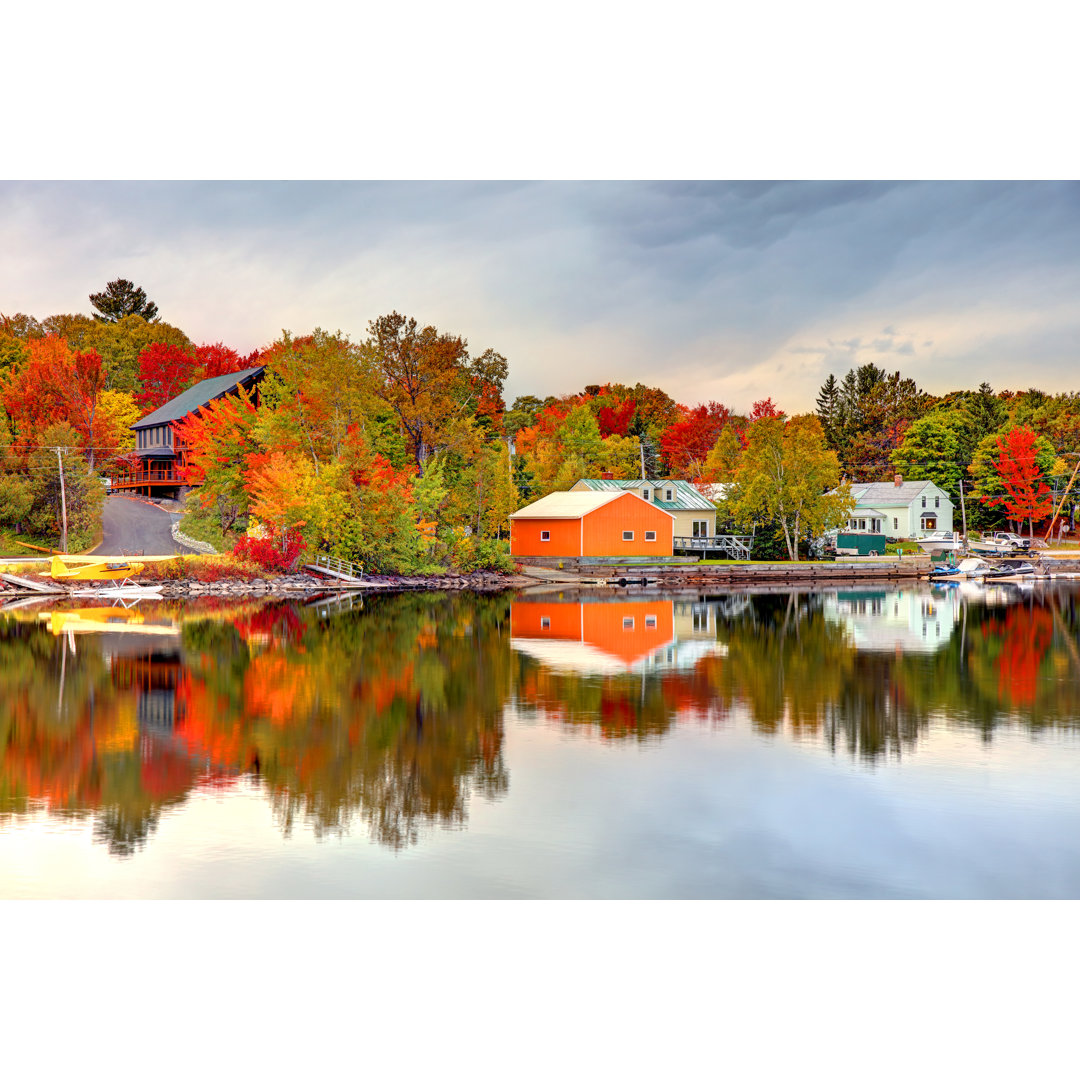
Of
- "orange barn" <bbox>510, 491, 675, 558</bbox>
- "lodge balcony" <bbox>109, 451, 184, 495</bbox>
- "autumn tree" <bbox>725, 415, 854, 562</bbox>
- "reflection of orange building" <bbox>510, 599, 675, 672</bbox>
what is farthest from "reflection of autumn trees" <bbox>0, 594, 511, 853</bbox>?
"lodge balcony" <bbox>109, 451, 184, 495</bbox>

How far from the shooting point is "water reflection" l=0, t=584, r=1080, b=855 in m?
9.18

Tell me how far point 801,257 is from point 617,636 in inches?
818

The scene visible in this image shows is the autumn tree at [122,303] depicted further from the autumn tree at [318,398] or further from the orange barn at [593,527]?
the orange barn at [593,527]

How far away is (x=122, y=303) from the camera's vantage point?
2554 inches

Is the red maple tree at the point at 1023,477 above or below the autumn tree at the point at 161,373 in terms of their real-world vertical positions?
below

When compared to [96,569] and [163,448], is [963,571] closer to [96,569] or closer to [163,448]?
[96,569]

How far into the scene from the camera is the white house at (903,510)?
5088cm

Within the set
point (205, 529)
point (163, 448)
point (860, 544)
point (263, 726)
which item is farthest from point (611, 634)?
point (163, 448)

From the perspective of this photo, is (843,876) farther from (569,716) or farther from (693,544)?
(693,544)

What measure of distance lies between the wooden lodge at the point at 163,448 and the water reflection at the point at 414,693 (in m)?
19.8

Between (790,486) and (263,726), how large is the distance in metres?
32.3

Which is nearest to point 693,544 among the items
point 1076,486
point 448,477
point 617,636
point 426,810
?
point 448,477

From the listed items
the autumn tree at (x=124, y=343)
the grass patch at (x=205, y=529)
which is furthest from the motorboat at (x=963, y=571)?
the autumn tree at (x=124, y=343)

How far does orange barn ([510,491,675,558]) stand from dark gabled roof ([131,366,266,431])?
39.1 feet
